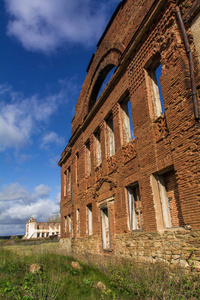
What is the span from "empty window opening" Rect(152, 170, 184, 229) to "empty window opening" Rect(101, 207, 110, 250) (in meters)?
4.20

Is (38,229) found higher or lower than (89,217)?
higher

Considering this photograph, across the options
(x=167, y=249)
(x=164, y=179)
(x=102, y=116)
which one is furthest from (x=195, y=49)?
(x=102, y=116)

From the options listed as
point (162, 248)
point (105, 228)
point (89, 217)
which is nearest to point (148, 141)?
point (162, 248)

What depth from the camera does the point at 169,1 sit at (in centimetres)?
667

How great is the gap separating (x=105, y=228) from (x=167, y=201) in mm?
4759

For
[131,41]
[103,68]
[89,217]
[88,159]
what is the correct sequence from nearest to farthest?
1. [131,41]
2. [89,217]
3. [103,68]
4. [88,159]

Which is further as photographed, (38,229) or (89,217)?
(38,229)

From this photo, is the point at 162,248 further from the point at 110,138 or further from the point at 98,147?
the point at 98,147

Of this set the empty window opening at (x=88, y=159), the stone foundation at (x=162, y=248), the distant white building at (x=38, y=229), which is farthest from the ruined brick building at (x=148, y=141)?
the distant white building at (x=38, y=229)

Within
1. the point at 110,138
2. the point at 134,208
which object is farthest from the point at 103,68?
the point at 134,208

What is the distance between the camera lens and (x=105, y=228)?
10.5m

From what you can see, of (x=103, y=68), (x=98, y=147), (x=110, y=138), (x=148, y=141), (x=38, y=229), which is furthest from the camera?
(x=38, y=229)

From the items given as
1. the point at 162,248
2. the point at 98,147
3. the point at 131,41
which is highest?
the point at 131,41

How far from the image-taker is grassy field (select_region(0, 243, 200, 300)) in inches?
187
